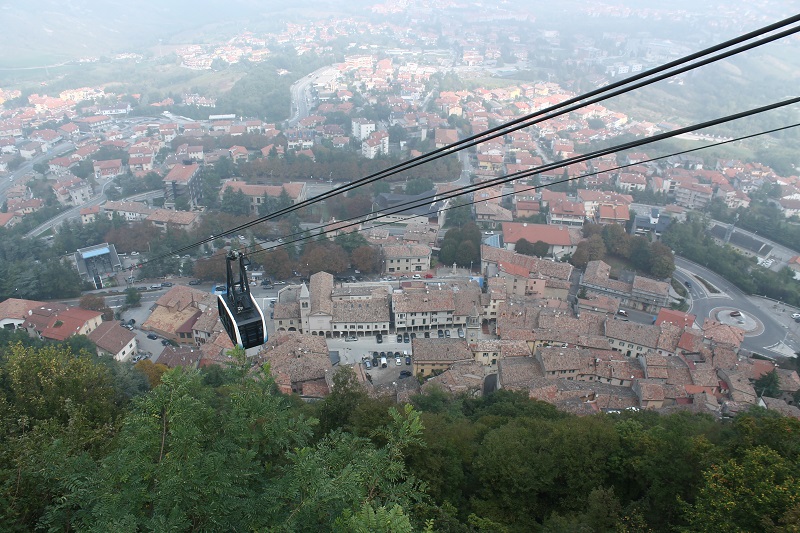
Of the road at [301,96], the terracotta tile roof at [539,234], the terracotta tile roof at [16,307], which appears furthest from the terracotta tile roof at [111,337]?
the road at [301,96]

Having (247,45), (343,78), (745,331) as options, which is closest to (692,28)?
(343,78)

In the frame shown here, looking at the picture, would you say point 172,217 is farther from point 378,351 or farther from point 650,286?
point 650,286

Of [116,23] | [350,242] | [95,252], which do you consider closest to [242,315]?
[350,242]

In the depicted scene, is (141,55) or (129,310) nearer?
(129,310)

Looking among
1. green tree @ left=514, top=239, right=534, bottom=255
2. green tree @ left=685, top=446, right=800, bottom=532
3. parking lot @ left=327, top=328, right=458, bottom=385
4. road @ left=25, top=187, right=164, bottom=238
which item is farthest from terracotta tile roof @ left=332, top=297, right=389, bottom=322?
road @ left=25, top=187, right=164, bottom=238

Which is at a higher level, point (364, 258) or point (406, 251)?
point (406, 251)

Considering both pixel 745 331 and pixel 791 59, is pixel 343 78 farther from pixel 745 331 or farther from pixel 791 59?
pixel 791 59
